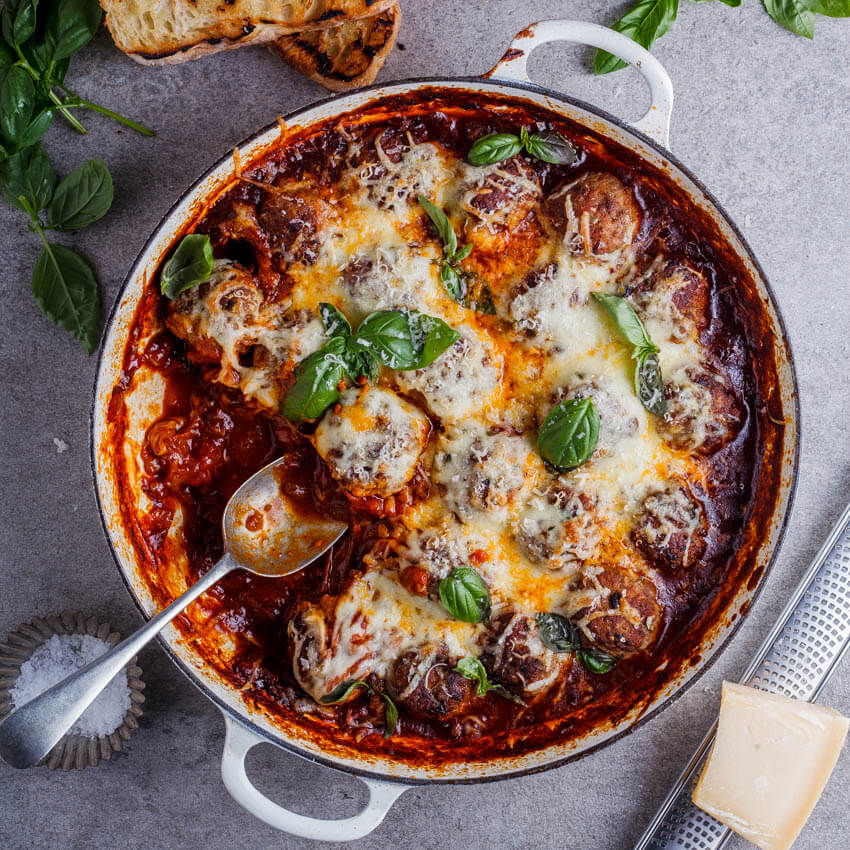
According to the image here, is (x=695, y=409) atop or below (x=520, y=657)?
atop

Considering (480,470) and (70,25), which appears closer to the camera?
(480,470)

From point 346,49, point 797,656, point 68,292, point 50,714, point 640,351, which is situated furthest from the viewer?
point 797,656

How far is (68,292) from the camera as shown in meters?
2.53

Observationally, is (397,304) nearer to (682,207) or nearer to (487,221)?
(487,221)

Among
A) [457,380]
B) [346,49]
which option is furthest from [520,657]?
[346,49]

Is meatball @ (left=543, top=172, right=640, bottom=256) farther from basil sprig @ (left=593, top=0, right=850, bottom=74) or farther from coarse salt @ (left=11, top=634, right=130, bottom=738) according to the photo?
coarse salt @ (left=11, top=634, right=130, bottom=738)

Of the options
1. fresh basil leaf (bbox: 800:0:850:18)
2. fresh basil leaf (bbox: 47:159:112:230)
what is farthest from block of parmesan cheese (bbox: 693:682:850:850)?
fresh basil leaf (bbox: 47:159:112:230)

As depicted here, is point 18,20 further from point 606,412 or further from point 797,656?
point 797,656

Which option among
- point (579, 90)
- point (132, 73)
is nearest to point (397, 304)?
point (579, 90)

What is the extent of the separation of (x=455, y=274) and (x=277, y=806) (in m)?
1.57

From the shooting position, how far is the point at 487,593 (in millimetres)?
2232

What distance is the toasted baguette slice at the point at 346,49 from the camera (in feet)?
7.84

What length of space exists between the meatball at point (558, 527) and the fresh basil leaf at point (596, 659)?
0.28 m

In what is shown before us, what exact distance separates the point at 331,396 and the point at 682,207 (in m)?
1.16
